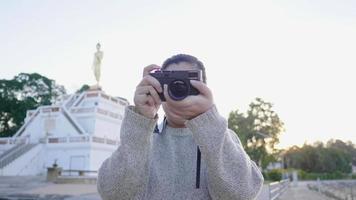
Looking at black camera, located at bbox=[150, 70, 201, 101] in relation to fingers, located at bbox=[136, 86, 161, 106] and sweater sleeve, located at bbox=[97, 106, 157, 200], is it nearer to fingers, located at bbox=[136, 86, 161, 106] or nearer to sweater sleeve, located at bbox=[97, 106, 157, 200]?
fingers, located at bbox=[136, 86, 161, 106]

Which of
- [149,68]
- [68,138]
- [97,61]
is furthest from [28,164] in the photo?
[149,68]

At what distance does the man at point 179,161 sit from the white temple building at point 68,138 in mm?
23006

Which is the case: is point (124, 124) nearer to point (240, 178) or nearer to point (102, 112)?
point (240, 178)

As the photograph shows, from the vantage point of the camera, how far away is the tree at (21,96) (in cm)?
4250

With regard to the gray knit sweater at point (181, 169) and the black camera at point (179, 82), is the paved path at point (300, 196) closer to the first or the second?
the gray knit sweater at point (181, 169)

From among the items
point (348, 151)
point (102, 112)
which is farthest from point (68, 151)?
point (348, 151)

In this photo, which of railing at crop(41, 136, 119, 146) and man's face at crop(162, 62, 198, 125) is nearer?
man's face at crop(162, 62, 198, 125)

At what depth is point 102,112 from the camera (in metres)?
28.7

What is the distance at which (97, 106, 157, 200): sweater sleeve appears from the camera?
1.43 metres

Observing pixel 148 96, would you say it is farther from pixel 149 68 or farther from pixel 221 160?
pixel 221 160

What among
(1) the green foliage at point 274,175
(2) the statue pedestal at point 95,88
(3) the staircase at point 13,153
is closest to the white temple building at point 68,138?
(3) the staircase at point 13,153

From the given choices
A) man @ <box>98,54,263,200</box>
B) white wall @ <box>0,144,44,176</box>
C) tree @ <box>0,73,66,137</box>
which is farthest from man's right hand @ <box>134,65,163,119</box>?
tree @ <box>0,73,66,137</box>

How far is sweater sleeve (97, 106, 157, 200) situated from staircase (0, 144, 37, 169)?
23842 millimetres

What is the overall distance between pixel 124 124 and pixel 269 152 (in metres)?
41.7
